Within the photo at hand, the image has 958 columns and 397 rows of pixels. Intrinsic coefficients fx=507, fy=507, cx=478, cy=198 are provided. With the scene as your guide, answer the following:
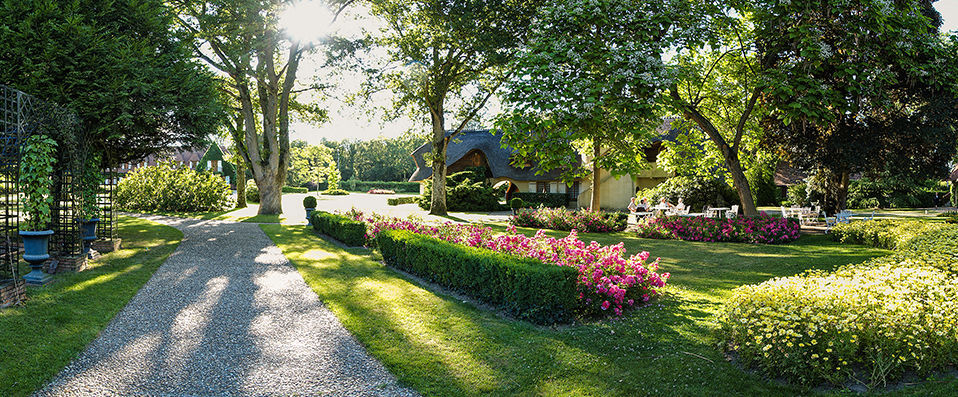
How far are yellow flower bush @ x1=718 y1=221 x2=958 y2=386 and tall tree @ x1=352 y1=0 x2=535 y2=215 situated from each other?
15.9 meters

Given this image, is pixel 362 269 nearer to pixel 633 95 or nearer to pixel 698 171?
pixel 633 95

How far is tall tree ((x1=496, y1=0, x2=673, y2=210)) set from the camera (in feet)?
29.9

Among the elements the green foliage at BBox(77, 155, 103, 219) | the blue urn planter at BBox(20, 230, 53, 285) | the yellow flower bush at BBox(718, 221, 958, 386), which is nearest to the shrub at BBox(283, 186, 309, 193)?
the green foliage at BBox(77, 155, 103, 219)

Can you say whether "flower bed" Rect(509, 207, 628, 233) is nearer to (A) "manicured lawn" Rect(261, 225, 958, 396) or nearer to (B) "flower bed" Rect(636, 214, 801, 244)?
(B) "flower bed" Rect(636, 214, 801, 244)

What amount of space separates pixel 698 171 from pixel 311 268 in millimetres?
15143

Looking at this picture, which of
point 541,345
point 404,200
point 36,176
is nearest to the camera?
point 541,345

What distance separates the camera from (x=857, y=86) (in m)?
10.9

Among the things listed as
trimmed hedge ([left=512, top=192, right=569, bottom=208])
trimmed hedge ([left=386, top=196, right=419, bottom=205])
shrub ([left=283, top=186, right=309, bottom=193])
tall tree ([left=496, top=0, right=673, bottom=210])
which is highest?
tall tree ([left=496, top=0, right=673, bottom=210])

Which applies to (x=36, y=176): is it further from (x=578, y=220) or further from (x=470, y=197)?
(x=470, y=197)

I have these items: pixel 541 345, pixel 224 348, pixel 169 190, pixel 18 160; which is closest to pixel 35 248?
pixel 18 160

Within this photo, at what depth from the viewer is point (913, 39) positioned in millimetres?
10734

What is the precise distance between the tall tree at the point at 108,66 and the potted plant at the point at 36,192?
2.77m

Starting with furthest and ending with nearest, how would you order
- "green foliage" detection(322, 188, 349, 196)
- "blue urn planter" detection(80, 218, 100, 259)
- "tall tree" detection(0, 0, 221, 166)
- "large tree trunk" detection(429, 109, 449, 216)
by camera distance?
"green foliage" detection(322, 188, 349, 196), "large tree trunk" detection(429, 109, 449, 216), "blue urn planter" detection(80, 218, 100, 259), "tall tree" detection(0, 0, 221, 166)

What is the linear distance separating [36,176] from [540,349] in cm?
796
